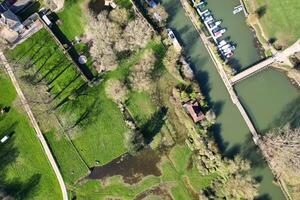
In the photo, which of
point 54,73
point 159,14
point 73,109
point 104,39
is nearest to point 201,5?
point 159,14

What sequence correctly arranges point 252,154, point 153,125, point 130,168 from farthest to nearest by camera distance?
1. point 153,125
2. point 252,154
3. point 130,168

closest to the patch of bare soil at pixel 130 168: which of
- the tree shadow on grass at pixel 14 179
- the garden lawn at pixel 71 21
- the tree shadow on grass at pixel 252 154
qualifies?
the tree shadow on grass at pixel 14 179

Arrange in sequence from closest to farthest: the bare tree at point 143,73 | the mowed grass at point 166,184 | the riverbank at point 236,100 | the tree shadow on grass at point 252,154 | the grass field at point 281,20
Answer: the mowed grass at point 166,184 < the riverbank at point 236,100 < the tree shadow on grass at point 252,154 < the bare tree at point 143,73 < the grass field at point 281,20

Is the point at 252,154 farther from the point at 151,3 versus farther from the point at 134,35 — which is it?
the point at 151,3

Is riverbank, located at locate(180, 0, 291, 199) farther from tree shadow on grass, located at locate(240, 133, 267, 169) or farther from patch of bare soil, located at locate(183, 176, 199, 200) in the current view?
patch of bare soil, located at locate(183, 176, 199, 200)

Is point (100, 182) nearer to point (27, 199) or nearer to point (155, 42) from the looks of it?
point (27, 199)

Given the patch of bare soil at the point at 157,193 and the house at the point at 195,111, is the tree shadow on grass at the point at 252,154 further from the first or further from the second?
the patch of bare soil at the point at 157,193

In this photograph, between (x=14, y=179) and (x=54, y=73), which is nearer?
(x=14, y=179)
